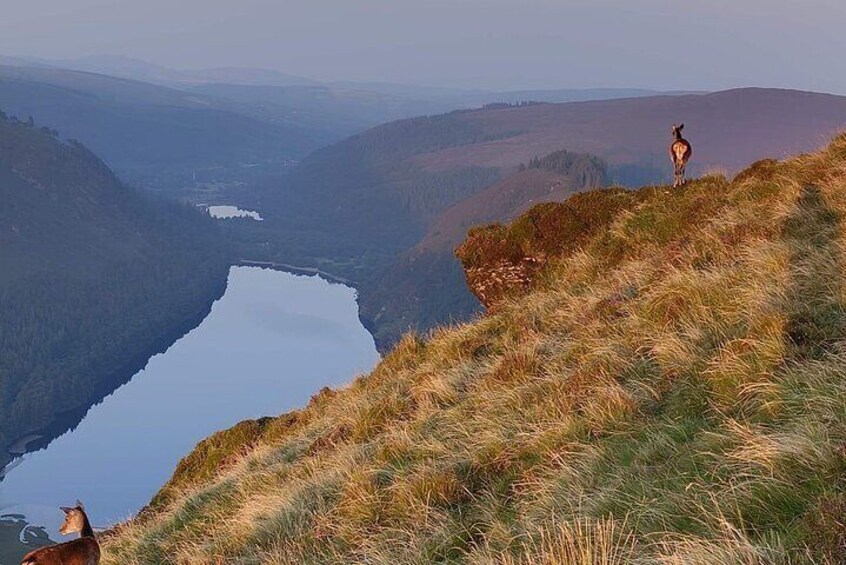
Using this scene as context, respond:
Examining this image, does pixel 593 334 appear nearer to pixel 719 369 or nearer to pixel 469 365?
pixel 469 365

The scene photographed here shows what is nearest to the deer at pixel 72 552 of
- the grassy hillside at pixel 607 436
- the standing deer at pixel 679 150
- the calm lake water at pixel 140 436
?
the grassy hillside at pixel 607 436

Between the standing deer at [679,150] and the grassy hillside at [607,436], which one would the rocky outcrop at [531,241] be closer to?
the standing deer at [679,150]

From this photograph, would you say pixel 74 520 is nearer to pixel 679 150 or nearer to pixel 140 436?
pixel 679 150

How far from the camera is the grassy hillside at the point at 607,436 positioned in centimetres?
445

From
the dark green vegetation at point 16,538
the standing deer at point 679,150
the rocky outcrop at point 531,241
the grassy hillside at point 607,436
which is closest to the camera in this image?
the grassy hillside at point 607,436

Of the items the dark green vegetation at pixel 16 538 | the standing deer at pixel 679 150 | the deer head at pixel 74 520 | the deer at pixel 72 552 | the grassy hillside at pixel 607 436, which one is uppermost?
the standing deer at pixel 679 150

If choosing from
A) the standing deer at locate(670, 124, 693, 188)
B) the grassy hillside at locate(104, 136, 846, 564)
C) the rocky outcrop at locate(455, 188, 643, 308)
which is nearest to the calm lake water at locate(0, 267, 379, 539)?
the rocky outcrop at locate(455, 188, 643, 308)

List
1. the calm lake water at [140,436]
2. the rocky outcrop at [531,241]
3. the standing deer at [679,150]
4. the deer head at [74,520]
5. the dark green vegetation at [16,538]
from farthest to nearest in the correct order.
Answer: the calm lake water at [140,436] < the dark green vegetation at [16,538] < the rocky outcrop at [531,241] < the standing deer at [679,150] < the deer head at [74,520]

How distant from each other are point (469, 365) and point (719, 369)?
195 inches

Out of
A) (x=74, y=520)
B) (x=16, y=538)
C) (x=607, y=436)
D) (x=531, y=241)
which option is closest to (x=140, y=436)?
(x=16, y=538)

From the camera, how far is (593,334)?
961cm

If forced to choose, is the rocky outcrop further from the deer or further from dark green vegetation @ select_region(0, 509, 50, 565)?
dark green vegetation @ select_region(0, 509, 50, 565)

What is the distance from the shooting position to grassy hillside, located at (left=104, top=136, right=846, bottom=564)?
14.6 ft

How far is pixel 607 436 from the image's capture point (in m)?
6.46
